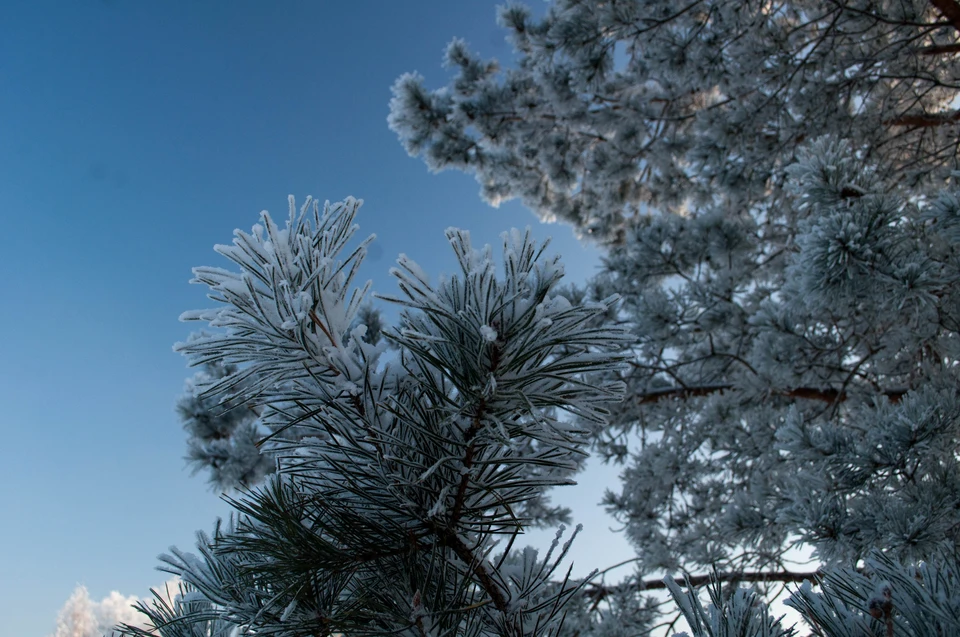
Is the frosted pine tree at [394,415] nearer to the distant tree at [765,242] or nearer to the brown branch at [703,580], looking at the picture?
the distant tree at [765,242]

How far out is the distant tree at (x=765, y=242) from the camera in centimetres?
170

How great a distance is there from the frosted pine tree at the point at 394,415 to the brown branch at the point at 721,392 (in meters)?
3.04

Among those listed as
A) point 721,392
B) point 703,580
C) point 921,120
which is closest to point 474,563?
point 703,580

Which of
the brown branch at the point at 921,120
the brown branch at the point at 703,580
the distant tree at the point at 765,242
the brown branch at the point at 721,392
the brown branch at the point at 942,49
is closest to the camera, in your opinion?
the distant tree at the point at 765,242

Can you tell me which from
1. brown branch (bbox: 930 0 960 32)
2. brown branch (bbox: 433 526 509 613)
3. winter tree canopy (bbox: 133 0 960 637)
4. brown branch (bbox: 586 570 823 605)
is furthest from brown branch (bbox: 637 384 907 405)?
brown branch (bbox: 433 526 509 613)

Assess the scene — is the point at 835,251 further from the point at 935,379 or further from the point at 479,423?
the point at 479,423

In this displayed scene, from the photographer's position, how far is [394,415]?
0.68 m

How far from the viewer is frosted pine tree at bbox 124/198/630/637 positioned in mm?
617

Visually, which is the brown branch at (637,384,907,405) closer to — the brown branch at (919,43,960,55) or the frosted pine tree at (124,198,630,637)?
the brown branch at (919,43,960,55)

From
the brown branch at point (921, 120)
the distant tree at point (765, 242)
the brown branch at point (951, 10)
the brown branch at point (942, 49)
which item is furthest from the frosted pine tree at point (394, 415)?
the brown branch at point (921, 120)

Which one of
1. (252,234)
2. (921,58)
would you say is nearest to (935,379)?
(252,234)

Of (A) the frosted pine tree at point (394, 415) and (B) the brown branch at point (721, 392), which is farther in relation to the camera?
(B) the brown branch at point (721, 392)

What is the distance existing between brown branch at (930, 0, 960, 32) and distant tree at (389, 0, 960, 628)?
19 mm

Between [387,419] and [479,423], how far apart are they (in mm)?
136
